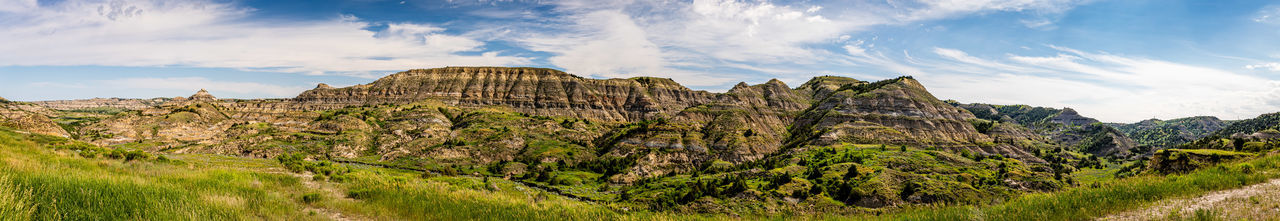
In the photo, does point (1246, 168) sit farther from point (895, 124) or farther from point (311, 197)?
point (895, 124)

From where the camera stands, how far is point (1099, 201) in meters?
11.8

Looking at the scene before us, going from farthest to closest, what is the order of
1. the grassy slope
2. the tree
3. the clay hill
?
1. the clay hill
2. the tree
3. the grassy slope

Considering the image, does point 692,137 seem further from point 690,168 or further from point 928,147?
A: point 928,147

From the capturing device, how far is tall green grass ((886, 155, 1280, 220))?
36.9ft

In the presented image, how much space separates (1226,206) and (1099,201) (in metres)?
2.08

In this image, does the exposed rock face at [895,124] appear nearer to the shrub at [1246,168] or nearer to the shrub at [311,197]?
the shrub at [1246,168]

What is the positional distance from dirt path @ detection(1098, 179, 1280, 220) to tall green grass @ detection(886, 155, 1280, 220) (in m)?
0.33

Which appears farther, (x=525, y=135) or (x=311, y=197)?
(x=525, y=135)

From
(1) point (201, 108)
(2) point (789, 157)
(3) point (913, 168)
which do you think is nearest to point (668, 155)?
(2) point (789, 157)

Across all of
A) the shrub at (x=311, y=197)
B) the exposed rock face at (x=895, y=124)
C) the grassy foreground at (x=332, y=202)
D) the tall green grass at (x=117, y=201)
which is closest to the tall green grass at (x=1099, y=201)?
the grassy foreground at (x=332, y=202)

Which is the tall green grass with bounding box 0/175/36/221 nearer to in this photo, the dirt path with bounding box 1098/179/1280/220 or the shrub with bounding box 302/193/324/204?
the shrub with bounding box 302/193/324/204

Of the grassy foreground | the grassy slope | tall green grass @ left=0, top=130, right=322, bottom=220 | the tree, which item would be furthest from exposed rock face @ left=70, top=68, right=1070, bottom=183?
tall green grass @ left=0, top=130, right=322, bottom=220

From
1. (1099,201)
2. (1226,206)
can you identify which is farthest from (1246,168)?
(1099,201)

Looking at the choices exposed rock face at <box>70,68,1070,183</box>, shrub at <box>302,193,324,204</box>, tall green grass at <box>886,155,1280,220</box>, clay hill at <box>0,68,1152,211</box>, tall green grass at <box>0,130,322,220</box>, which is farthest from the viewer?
exposed rock face at <box>70,68,1070,183</box>
